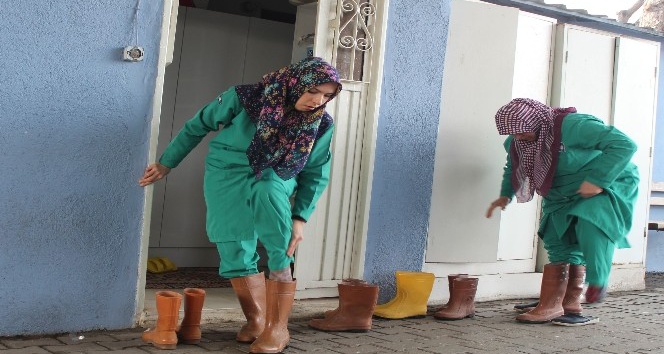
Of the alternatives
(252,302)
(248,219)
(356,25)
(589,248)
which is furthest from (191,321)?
(589,248)

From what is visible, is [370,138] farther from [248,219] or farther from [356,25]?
[248,219]

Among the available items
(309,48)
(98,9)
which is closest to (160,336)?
(98,9)

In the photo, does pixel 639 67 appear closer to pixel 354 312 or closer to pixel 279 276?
pixel 354 312

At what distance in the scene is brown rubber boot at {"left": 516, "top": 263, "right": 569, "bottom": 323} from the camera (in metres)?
5.29

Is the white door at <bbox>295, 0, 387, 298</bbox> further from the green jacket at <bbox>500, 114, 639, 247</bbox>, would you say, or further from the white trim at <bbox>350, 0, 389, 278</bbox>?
the green jacket at <bbox>500, 114, 639, 247</bbox>

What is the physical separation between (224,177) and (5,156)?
1061mm

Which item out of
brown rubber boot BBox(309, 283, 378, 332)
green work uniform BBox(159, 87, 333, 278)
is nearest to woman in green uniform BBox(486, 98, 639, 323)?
brown rubber boot BBox(309, 283, 378, 332)

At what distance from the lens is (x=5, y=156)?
3.90 metres

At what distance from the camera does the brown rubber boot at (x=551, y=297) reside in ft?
17.4

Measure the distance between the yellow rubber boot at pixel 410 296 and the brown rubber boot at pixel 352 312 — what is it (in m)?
0.55

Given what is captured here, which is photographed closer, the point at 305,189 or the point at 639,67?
the point at 305,189

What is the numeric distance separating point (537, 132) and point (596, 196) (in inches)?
22.1

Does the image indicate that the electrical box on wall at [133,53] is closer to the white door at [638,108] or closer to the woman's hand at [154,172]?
the woman's hand at [154,172]

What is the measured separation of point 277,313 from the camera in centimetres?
397
